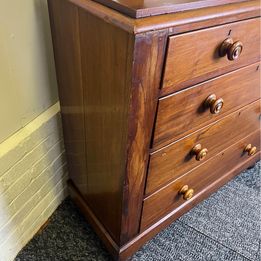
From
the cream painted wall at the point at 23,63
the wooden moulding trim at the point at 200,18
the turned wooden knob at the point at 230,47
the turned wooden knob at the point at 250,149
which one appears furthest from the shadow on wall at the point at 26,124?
the turned wooden knob at the point at 250,149

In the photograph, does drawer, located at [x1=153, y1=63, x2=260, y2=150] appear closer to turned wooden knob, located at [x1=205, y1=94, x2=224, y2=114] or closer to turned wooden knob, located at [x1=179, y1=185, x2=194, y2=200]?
turned wooden knob, located at [x1=205, y1=94, x2=224, y2=114]

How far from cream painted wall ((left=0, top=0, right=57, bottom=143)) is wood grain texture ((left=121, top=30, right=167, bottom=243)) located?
382 millimetres

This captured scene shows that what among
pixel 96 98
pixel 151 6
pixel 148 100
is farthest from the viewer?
pixel 96 98

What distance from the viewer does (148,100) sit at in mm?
648

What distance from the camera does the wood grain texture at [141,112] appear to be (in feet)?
1.84

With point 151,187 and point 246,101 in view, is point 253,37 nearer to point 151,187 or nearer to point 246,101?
point 246,101

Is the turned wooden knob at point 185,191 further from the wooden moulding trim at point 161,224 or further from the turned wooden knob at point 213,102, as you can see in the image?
the turned wooden knob at point 213,102

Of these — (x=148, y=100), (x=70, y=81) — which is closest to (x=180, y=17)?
(x=148, y=100)

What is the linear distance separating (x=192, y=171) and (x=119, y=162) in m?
0.35

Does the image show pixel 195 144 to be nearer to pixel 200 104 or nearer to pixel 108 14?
pixel 200 104

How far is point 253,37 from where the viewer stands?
0.78 m

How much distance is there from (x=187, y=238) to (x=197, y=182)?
0.81 ft

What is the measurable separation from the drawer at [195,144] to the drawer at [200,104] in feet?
0.11

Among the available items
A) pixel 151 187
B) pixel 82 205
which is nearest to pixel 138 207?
pixel 151 187
